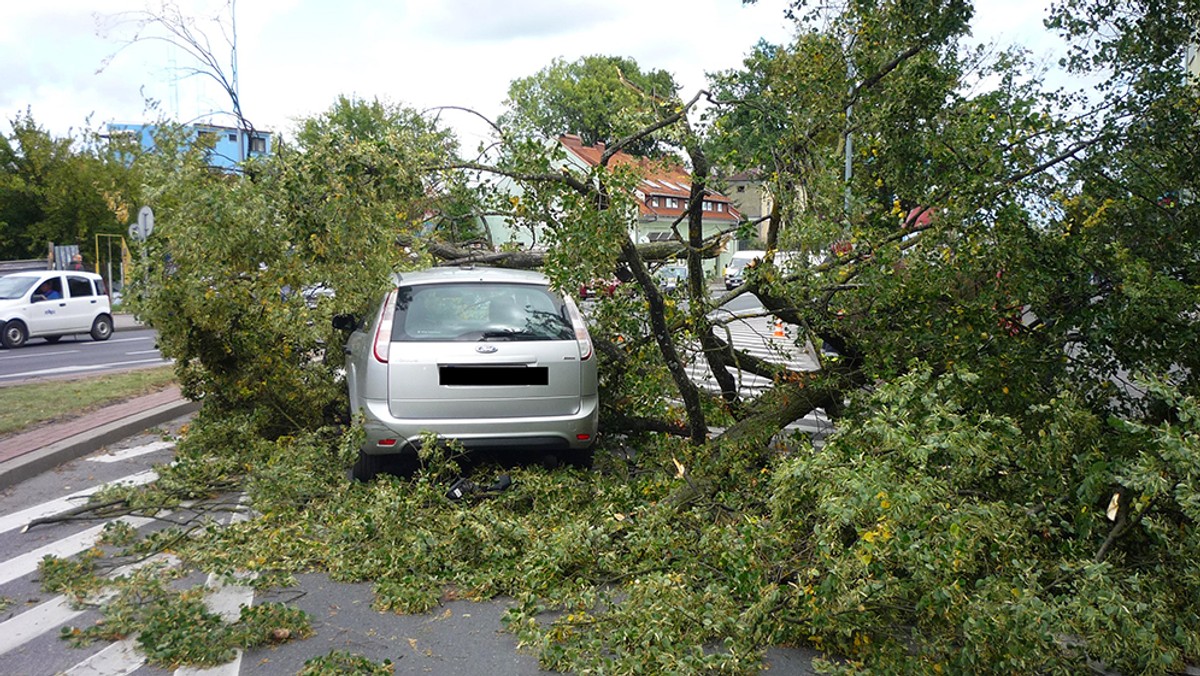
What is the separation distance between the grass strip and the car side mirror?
2718 mm

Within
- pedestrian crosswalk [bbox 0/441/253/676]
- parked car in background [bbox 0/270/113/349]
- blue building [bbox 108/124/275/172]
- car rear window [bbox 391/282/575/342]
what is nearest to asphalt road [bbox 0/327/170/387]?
parked car in background [bbox 0/270/113/349]

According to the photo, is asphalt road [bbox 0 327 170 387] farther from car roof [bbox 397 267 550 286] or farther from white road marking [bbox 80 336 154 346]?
car roof [bbox 397 267 550 286]

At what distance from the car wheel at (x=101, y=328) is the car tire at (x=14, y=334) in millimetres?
2564

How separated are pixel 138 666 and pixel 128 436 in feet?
20.7

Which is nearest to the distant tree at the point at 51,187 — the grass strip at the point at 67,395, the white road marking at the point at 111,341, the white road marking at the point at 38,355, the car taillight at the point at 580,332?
the white road marking at the point at 111,341

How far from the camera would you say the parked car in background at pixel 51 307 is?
2175 cm

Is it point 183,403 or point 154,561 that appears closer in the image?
point 154,561

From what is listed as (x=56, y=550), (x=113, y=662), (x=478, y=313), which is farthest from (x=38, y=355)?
(x=113, y=662)

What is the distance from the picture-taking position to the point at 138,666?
389 centimetres

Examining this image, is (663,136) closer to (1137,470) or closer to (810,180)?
(810,180)

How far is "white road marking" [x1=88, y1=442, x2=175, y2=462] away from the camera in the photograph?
8.38 metres

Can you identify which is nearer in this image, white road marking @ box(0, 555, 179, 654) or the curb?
white road marking @ box(0, 555, 179, 654)

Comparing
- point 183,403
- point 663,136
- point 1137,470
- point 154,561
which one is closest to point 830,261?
point 663,136

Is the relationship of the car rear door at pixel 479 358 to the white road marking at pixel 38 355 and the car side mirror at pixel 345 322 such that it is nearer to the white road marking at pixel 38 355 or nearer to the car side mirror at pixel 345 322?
the car side mirror at pixel 345 322
